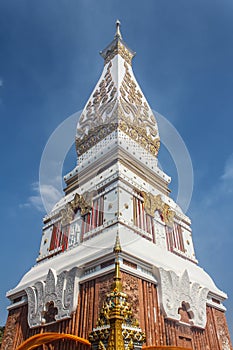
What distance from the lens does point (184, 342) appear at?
7566 mm

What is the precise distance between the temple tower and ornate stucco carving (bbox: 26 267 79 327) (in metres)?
0.02

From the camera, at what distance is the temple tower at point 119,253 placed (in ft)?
23.4

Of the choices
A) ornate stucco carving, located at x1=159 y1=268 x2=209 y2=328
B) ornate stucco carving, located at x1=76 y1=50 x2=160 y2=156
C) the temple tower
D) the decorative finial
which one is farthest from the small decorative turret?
the decorative finial

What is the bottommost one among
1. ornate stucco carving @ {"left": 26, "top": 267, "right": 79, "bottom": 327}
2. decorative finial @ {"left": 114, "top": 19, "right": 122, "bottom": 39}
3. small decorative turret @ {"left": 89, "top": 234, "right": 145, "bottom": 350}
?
small decorative turret @ {"left": 89, "top": 234, "right": 145, "bottom": 350}

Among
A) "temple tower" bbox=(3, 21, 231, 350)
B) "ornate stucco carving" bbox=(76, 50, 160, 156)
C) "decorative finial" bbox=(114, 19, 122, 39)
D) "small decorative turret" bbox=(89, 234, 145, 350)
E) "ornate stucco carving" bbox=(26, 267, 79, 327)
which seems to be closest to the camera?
"small decorative turret" bbox=(89, 234, 145, 350)

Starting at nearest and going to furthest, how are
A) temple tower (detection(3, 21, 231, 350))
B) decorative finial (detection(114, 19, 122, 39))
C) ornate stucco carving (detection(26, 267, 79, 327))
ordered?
temple tower (detection(3, 21, 231, 350)) → ornate stucco carving (detection(26, 267, 79, 327)) → decorative finial (detection(114, 19, 122, 39))

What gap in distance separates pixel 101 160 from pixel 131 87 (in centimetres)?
491

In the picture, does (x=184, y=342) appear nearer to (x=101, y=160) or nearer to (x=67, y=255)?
(x=67, y=255)

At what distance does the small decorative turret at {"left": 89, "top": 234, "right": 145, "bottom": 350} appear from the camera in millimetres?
3453

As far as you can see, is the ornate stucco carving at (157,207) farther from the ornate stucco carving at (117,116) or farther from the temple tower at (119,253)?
the ornate stucco carving at (117,116)

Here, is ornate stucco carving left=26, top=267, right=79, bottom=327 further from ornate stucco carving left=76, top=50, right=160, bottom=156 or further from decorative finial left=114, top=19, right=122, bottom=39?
decorative finial left=114, top=19, right=122, bottom=39

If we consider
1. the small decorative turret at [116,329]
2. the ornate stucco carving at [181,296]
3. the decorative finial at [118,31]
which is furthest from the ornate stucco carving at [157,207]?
the decorative finial at [118,31]

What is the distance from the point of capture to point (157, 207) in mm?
10344

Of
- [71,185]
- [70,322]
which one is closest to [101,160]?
[71,185]
